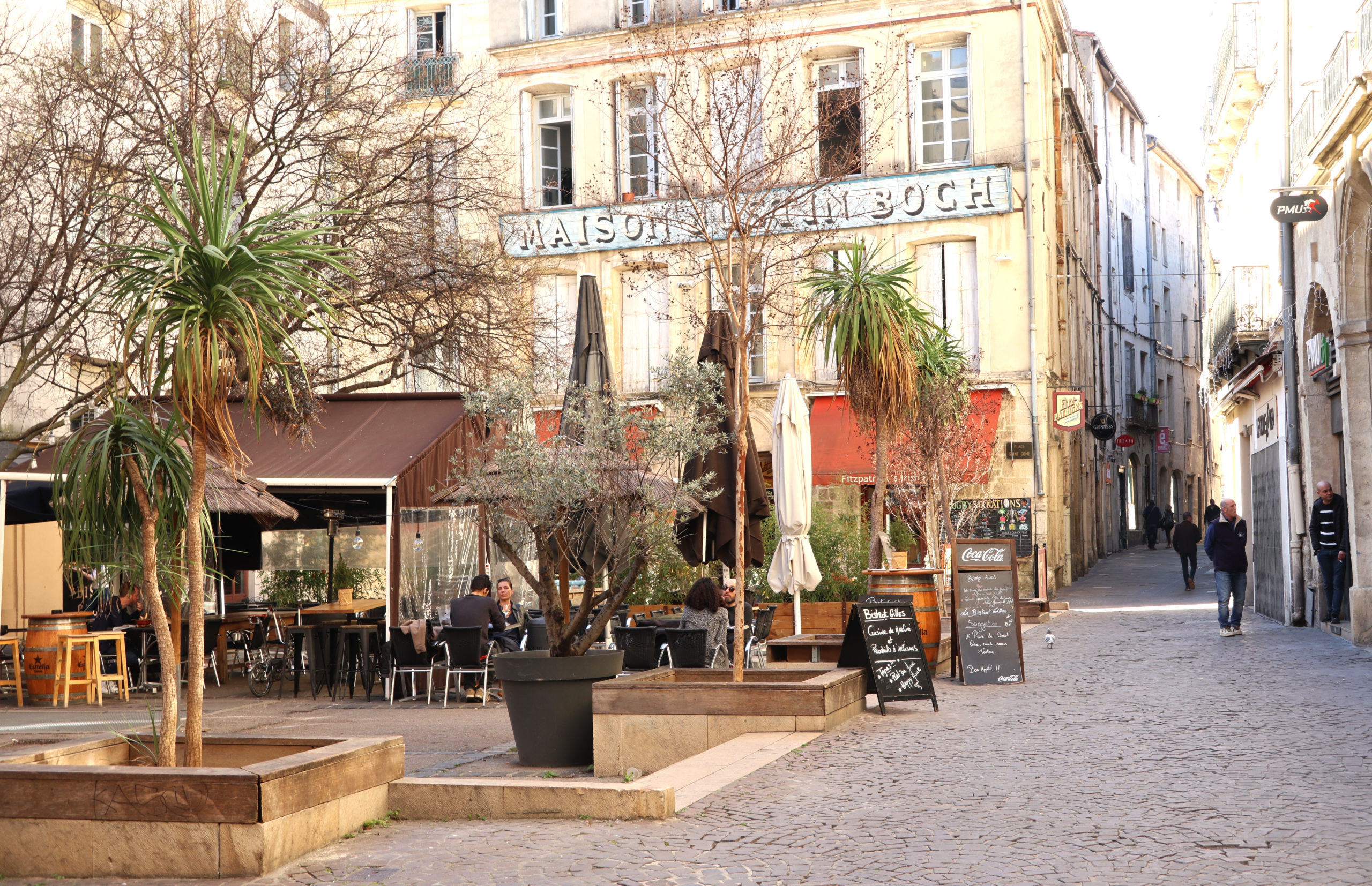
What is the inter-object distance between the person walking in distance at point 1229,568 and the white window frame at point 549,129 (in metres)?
15.5

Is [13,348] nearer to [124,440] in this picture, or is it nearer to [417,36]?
[417,36]

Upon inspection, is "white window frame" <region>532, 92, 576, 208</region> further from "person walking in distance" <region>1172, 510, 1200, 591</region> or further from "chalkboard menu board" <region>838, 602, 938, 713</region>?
"chalkboard menu board" <region>838, 602, 938, 713</region>

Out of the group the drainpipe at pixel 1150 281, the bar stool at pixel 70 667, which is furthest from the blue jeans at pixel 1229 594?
the drainpipe at pixel 1150 281

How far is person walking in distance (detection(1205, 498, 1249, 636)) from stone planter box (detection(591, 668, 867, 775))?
9254mm


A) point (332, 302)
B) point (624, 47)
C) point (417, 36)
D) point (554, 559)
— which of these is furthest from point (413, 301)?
point (417, 36)

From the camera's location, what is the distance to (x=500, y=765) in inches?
361

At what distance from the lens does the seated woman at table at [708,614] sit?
12.0 m

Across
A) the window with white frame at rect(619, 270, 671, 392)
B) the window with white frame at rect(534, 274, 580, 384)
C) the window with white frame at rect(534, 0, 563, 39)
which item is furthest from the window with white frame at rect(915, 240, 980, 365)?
the window with white frame at rect(534, 0, 563, 39)

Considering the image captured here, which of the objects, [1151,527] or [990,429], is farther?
[1151,527]

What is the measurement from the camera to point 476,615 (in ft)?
41.5

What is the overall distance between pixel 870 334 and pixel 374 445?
216 inches

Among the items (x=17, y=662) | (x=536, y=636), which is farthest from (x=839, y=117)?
(x=17, y=662)

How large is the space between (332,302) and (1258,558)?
13884mm

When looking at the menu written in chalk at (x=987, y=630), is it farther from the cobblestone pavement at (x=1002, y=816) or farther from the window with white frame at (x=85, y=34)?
the window with white frame at (x=85, y=34)
